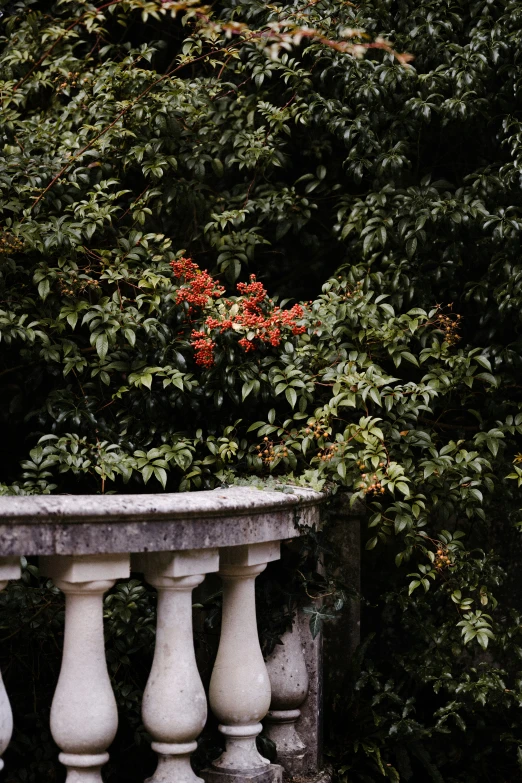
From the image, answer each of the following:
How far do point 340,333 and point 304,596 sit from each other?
4.03 feet

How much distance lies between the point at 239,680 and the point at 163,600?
389 mm

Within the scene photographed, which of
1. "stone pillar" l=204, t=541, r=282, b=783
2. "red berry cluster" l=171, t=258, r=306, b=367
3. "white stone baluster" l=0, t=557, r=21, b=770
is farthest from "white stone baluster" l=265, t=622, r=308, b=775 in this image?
"red berry cluster" l=171, t=258, r=306, b=367

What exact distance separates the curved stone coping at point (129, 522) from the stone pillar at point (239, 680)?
0.11m

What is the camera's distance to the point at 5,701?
197 cm

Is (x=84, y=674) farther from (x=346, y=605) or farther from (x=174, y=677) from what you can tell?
(x=346, y=605)

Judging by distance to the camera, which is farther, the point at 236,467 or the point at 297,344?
the point at 297,344

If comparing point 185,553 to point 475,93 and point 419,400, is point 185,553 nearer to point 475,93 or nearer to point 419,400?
point 419,400

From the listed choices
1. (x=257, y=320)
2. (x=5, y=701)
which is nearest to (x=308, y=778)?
(x=5, y=701)

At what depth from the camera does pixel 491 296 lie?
384 centimetres

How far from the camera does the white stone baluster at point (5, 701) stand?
1954mm

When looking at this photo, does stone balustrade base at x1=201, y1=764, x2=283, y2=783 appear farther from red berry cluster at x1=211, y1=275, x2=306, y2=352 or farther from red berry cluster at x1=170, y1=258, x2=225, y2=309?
red berry cluster at x1=170, y1=258, x2=225, y2=309

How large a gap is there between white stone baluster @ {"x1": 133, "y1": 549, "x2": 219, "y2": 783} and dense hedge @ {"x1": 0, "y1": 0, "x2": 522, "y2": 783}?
694mm

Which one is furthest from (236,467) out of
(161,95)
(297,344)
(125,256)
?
(161,95)

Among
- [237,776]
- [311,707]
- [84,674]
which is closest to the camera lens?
[84,674]
